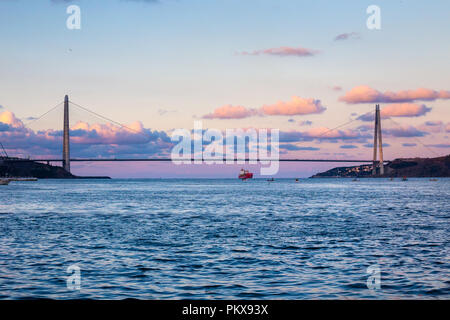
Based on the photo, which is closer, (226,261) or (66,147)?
(226,261)

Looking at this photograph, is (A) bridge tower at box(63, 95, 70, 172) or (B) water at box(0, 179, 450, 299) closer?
(B) water at box(0, 179, 450, 299)

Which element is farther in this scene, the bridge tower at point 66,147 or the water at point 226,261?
the bridge tower at point 66,147

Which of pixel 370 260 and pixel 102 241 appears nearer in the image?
pixel 370 260

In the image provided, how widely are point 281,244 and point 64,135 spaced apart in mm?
145087

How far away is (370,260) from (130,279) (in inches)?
300

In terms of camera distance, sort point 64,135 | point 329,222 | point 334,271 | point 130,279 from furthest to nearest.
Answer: point 64,135 → point 329,222 → point 334,271 → point 130,279

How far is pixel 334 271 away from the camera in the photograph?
1315cm
